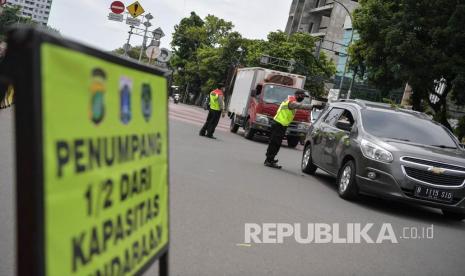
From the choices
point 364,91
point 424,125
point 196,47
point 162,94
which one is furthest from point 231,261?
point 196,47

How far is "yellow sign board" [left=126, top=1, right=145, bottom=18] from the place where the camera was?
819 inches

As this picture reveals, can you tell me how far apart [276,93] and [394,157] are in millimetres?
12725

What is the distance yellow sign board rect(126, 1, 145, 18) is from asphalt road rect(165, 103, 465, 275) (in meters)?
10.5

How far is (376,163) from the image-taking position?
8570 millimetres

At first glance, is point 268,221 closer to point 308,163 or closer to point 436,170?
point 436,170

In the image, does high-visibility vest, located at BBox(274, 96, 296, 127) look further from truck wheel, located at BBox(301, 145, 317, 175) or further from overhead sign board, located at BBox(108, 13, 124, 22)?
overhead sign board, located at BBox(108, 13, 124, 22)

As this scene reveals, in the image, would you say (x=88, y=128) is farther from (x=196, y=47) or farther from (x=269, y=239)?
(x=196, y=47)

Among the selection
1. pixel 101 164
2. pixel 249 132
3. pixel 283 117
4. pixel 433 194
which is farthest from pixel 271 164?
pixel 101 164

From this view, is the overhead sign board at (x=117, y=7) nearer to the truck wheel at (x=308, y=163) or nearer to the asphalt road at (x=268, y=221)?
the asphalt road at (x=268, y=221)

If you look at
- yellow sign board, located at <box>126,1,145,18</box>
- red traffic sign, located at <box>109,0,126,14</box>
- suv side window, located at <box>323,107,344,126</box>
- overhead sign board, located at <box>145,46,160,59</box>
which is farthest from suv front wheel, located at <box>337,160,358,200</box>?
red traffic sign, located at <box>109,0,126,14</box>

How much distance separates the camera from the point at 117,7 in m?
22.9

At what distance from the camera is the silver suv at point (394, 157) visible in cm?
832

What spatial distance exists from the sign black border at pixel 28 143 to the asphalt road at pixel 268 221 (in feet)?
7.84

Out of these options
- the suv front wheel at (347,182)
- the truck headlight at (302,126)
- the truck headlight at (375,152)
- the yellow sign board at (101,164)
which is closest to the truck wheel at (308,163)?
the suv front wheel at (347,182)
